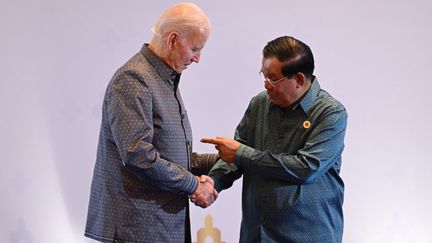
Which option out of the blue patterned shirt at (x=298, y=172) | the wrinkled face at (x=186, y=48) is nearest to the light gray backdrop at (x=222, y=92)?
the blue patterned shirt at (x=298, y=172)

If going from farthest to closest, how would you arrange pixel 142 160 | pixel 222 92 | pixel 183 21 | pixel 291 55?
pixel 222 92 → pixel 291 55 → pixel 183 21 → pixel 142 160

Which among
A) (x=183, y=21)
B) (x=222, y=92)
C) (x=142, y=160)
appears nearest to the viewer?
(x=142, y=160)

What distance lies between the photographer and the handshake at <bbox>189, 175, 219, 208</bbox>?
209cm

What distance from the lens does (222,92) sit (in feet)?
10.8

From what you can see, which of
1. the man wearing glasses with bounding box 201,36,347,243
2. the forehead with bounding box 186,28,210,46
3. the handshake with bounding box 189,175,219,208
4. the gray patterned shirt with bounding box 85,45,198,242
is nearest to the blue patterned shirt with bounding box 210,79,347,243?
the man wearing glasses with bounding box 201,36,347,243

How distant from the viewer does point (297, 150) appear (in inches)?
85.5

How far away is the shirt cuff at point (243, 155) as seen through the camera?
2.14 metres

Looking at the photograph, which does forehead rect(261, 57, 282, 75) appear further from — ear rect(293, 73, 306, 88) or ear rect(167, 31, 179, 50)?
ear rect(167, 31, 179, 50)

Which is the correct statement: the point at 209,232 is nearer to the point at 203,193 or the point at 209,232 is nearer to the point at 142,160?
the point at 203,193

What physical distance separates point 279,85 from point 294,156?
0.79 ft

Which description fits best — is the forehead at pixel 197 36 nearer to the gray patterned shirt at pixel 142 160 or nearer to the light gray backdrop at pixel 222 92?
the gray patterned shirt at pixel 142 160

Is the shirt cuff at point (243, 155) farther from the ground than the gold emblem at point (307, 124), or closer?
closer

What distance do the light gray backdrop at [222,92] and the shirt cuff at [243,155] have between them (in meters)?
1.16

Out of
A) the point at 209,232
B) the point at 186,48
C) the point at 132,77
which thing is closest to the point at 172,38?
the point at 186,48
